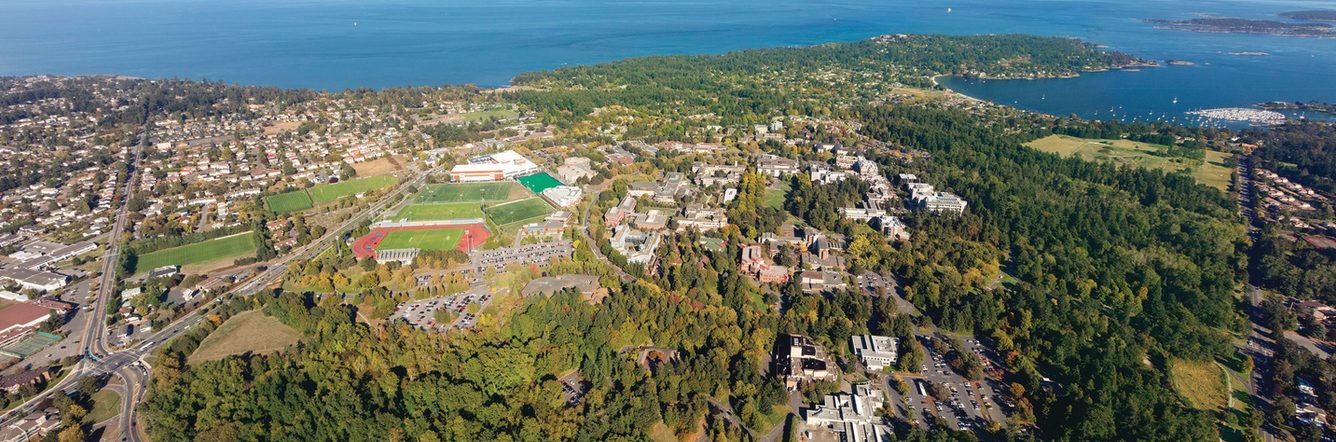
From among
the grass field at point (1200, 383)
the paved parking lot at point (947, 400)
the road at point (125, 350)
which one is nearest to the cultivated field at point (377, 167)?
the road at point (125, 350)

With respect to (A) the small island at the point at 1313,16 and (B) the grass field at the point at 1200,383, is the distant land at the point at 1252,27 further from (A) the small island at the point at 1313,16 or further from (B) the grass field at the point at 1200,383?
(B) the grass field at the point at 1200,383

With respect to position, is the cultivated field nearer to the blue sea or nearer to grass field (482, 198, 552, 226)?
grass field (482, 198, 552, 226)

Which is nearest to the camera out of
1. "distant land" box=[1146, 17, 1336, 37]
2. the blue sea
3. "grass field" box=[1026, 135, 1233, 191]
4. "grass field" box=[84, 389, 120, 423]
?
"grass field" box=[84, 389, 120, 423]

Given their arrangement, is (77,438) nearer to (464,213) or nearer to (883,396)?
(464,213)

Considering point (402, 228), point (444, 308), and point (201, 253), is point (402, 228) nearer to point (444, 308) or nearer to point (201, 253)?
point (201, 253)

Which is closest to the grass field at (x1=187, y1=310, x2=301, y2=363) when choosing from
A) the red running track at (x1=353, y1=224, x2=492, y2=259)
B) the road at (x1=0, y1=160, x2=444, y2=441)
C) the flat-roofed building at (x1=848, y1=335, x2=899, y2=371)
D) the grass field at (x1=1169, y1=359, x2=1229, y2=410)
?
the road at (x1=0, y1=160, x2=444, y2=441)

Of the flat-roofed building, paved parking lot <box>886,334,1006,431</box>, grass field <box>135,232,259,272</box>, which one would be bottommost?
paved parking lot <box>886,334,1006,431</box>
